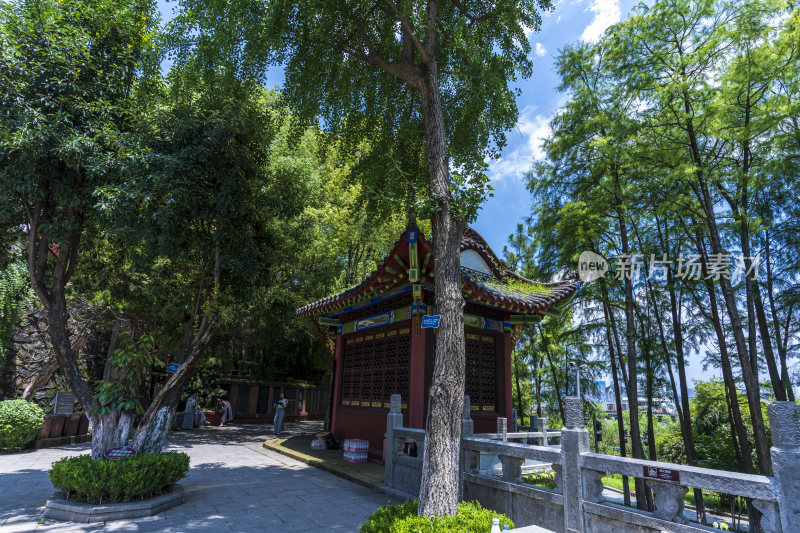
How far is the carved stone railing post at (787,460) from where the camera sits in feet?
10.6

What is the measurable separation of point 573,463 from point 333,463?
20.0 ft

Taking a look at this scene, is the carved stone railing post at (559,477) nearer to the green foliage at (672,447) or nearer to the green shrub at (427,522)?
the green shrub at (427,522)

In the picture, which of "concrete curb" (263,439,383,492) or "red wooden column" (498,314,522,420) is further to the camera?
"red wooden column" (498,314,522,420)

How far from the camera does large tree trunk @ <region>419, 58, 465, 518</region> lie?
4.33m

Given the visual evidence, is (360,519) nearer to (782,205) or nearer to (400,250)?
(400,250)

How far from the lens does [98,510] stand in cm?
554

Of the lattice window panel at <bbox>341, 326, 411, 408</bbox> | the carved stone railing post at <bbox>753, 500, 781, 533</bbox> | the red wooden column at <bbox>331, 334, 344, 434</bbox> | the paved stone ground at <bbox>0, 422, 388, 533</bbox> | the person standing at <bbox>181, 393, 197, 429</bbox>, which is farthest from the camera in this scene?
the person standing at <bbox>181, 393, 197, 429</bbox>

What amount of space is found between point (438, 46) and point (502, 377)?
24.5 ft

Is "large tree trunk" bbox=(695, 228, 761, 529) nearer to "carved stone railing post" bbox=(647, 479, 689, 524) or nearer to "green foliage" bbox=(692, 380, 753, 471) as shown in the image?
"green foliage" bbox=(692, 380, 753, 471)

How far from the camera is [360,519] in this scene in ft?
19.6

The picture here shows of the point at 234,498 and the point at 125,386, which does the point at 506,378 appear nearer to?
the point at 234,498

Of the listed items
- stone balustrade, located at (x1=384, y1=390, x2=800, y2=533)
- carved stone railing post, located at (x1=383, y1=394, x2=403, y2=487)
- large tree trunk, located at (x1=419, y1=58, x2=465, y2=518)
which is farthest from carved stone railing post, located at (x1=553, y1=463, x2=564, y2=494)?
carved stone railing post, located at (x1=383, y1=394, x2=403, y2=487)

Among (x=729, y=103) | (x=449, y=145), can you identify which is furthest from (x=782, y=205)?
(x=449, y=145)

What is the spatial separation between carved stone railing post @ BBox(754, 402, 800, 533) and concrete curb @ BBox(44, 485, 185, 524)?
7098mm
